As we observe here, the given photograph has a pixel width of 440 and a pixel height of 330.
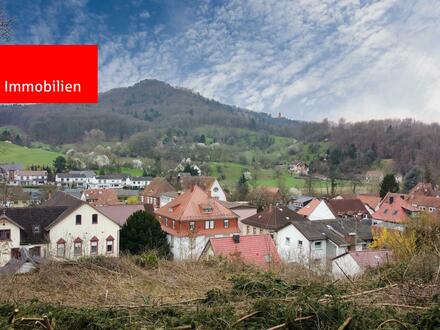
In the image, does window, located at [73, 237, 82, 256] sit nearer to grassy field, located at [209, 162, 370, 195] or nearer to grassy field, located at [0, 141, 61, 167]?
grassy field, located at [209, 162, 370, 195]

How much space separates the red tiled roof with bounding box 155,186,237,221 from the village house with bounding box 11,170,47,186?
160 ft

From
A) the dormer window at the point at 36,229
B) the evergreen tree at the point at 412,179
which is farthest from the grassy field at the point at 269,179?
the dormer window at the point at 36,229

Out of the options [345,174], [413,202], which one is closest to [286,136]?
[345,174]

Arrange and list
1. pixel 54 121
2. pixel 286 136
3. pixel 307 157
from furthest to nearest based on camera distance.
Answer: pixel 286 136 → pixel 54 121 → pixel 307 157

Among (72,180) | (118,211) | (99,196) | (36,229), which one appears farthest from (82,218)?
(72,180)

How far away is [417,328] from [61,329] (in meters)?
3.10

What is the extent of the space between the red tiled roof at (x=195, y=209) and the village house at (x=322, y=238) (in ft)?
13.3

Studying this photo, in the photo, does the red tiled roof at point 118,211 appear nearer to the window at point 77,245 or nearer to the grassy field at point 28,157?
the window at point 77,245

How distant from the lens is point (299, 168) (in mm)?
85000

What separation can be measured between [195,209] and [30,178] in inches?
2129

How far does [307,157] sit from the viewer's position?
93.5 meters

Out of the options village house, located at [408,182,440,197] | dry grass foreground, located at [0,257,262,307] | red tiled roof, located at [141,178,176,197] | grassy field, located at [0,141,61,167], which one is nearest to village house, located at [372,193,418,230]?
village house, located at [408,182,440,197]

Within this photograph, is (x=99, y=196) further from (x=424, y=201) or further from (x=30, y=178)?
(x=424, y=201)

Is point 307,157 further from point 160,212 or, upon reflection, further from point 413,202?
point 160,212
